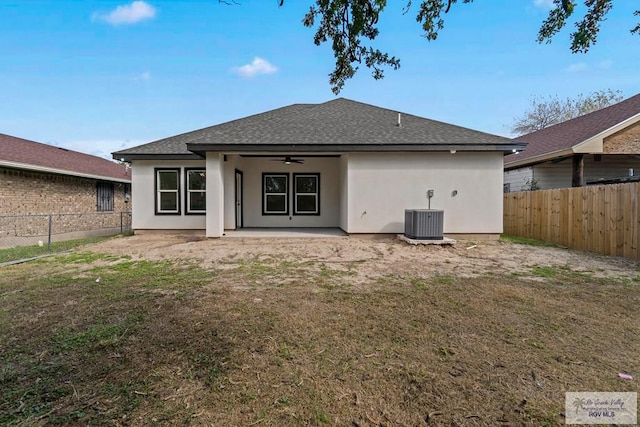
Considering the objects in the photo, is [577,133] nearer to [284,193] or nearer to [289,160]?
[289,160]

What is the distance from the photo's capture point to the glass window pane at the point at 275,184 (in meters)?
12.9

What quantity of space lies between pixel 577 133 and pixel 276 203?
1266 centimetres

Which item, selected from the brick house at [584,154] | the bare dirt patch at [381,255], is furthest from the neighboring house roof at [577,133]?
the bare dirt patch at [381,255]

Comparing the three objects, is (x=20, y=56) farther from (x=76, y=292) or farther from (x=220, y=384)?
(x=220, y=384)

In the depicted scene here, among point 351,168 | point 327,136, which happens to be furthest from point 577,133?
point 327,136

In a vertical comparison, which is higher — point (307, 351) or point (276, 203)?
point (276, 203)

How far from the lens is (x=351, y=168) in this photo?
33.0 ft

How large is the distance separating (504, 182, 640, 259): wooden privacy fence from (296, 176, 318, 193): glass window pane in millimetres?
7718

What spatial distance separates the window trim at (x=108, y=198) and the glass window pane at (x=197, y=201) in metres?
8.29

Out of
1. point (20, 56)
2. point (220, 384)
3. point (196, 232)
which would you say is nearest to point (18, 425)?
point (220, 384)

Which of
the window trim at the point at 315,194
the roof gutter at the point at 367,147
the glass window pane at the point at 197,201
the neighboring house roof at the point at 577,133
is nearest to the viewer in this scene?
the roof gutter at the point at 367,147

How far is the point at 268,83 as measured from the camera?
14812mm

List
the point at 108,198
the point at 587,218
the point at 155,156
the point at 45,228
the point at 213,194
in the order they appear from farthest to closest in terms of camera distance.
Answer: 1. the point at 108,198
2. the point at 45,228
3. the point at 155,156
4. the point at 213,194
5. the point at 587,218

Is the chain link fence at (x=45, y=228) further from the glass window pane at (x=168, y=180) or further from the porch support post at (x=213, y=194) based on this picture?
the porch support post at (x=213, y=194)
